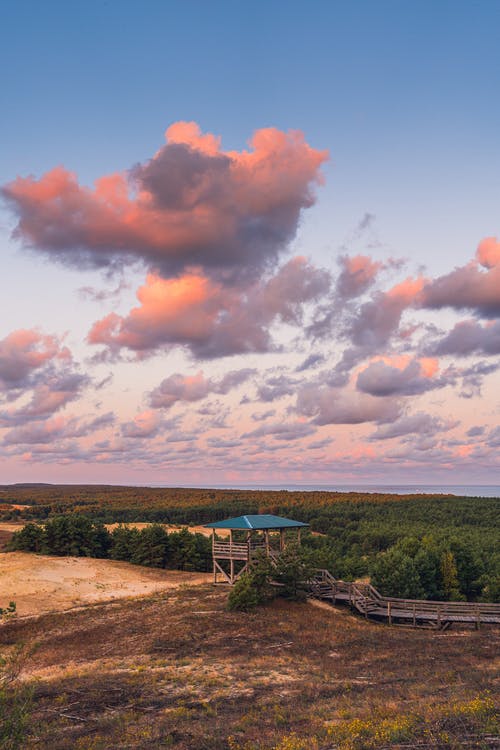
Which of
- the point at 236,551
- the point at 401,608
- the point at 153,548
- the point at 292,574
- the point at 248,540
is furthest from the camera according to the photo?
the point at 153,548

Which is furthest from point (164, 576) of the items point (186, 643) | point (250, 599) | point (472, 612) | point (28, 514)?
point (28, 514)

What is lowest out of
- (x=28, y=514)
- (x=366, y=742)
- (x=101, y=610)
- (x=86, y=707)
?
(x=28, y=514)

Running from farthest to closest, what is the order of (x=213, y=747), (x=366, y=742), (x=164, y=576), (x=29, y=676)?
(x=164, y=576)
(x=29, y=676)
(x=213, y=747)
(x=366, y=742)

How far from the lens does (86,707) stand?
16688mm

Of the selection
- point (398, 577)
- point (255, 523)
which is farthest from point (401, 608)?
point (255, 523)

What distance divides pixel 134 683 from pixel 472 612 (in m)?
24.1

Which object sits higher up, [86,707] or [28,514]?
[86,707]

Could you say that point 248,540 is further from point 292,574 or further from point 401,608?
point 401,608

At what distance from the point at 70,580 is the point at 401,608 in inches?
1012

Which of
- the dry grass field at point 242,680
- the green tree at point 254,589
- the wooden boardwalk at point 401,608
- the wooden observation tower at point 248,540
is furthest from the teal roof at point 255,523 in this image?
the dry grass field at point 242,680

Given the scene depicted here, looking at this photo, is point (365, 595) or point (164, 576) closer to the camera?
point (365, 595)

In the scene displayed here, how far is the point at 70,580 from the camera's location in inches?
1644

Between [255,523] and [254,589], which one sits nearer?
[254,589]

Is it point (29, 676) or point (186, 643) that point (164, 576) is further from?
point (29, 676)
